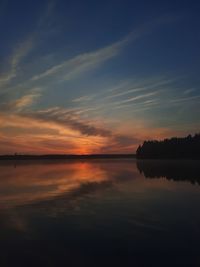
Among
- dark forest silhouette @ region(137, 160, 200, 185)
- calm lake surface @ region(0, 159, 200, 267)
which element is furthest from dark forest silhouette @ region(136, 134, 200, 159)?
calm lake surface @ region(0, 159, 200, 267)

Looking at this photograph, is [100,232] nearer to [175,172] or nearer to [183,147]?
[175,172]

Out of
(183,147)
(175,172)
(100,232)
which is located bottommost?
(100,232)

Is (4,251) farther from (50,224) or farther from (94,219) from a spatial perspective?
(94,219)

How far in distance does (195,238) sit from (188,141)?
170 metres

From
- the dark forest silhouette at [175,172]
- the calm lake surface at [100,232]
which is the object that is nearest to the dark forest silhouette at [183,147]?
the dark forest silhouette at [175,172]

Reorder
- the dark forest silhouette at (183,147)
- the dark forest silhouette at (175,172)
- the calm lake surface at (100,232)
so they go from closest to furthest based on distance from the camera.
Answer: the calm lake surface at (100,232)
the dark forest silhouette at (175,172)
the dark forest silhouette at (183,147)

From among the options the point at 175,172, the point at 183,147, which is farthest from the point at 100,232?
the point at 183,147

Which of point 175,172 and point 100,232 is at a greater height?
point 175,172

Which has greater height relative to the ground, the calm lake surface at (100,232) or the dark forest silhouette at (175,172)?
the dark forest silhouette at (175,172)

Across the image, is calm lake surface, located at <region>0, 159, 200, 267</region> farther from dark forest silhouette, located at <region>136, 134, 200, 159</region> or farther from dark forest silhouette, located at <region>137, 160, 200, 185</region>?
dark forest silhouette, located at <region>136, 134, 200, 159</region>

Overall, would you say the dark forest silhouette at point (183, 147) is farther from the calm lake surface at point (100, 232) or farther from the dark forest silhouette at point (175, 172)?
the calm lake surface at point (100, 232)

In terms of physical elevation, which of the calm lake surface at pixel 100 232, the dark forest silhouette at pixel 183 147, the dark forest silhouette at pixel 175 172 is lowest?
the calm lake surface at pixel 100 232

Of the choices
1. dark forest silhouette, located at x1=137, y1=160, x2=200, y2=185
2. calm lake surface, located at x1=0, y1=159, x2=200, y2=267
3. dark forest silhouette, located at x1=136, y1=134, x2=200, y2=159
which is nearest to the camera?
calm lake surface, located at x1=0, y1=159, x2=200, y2=267

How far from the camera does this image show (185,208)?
2458cm
